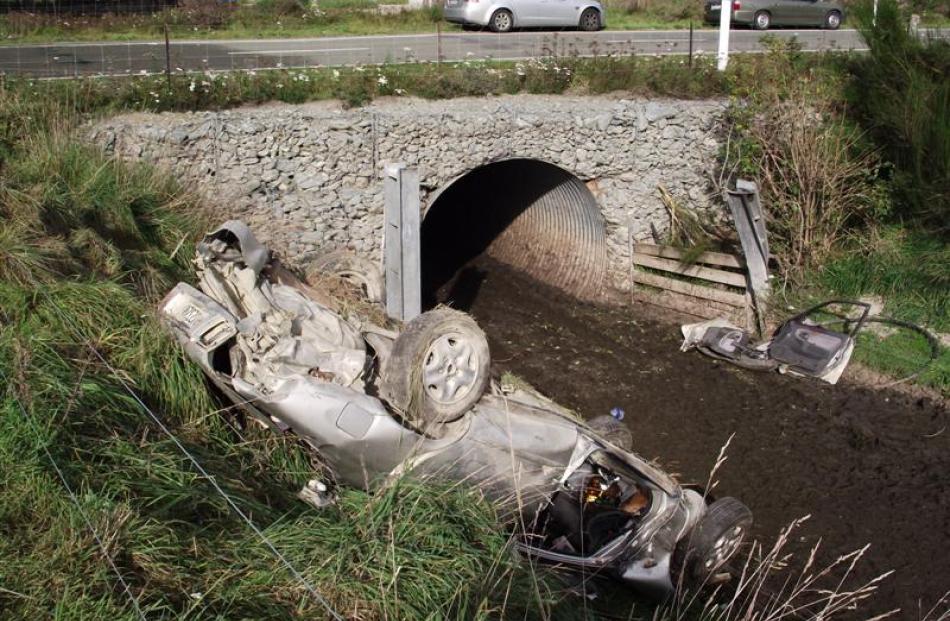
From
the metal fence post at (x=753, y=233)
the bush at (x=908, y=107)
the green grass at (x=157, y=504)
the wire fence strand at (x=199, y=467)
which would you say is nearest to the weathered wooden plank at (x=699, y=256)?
the metal fence post at (x=753, y=233)

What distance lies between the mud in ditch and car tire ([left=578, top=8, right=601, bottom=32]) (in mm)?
10783

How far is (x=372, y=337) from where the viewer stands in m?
7.95

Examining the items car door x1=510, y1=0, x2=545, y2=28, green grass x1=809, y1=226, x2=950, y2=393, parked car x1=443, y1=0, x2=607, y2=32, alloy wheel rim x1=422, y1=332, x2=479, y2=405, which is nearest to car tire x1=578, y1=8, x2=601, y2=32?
parked car x1=443, y1=0, x2=607, y2=32

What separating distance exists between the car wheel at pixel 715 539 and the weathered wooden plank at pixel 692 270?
257 inches

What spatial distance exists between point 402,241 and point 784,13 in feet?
59.3

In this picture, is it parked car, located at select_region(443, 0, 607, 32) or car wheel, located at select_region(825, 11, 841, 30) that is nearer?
parked car, located at select_region(443, 0, 607, 32)

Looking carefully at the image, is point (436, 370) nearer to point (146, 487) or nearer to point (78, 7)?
point (146, 487)

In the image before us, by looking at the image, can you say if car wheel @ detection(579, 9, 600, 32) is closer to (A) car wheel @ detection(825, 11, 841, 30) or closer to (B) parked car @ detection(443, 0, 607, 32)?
(B) parked car @ detection(443, 0, 607, 32)

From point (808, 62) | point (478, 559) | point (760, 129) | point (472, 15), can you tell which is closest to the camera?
point (478, 559)

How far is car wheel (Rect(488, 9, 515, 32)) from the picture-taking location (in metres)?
22.5

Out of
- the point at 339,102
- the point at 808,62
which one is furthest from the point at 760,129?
the point at 339,102

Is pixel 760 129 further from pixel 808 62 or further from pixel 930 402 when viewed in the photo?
pixel 930 402

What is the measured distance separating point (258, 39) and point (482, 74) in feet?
25.0

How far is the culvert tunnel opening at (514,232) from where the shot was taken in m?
15.8
